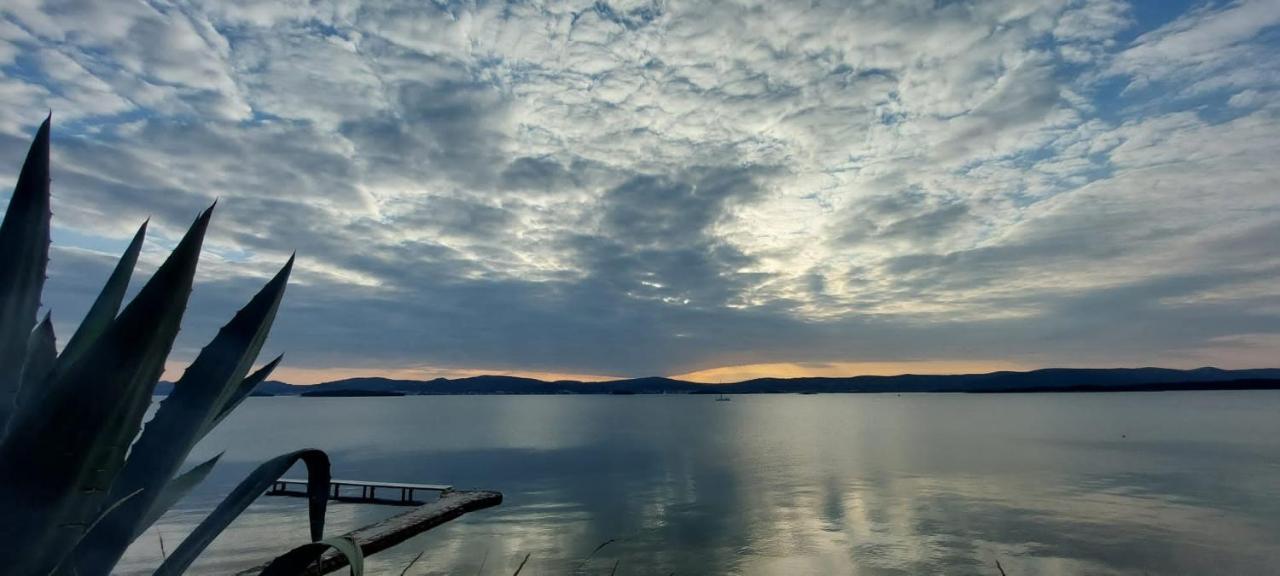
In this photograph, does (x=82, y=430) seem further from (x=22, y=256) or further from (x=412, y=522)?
(x=412, y=522)

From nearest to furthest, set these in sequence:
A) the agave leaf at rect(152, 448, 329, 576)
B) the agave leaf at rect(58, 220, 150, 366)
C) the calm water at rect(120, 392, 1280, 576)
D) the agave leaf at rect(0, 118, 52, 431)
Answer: the agave leaf at rect(152, 448, 329, 576) < the agave leaf at rect(0, 118, 52, 431) < the agave leaf at rect(58, 220, 150, 366) < the calm water at rect(120, 392, 1280, 576)

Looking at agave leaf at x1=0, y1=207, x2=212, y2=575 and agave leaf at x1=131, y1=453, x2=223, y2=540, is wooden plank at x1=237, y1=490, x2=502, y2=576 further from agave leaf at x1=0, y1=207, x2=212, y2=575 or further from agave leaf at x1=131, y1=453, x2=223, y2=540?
agave leaf at x1=0, y1=207, x2=212, y2=575

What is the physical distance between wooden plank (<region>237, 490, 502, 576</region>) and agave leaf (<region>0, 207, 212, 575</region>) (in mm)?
19757

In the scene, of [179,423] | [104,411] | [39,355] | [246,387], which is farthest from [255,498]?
[39,355]

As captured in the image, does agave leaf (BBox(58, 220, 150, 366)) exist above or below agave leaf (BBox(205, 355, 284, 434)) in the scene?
above

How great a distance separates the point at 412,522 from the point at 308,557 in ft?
86.1

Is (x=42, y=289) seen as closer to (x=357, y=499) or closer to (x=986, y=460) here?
(x=357, y=499)

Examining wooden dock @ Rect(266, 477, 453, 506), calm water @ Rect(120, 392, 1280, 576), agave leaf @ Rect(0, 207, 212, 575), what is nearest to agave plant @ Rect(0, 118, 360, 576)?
agave leaf @ Rect(0, 207, 212, 575)

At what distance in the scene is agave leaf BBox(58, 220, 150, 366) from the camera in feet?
5.32

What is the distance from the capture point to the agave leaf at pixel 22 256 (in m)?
1.41

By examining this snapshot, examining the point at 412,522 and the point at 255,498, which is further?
the point at 412,522

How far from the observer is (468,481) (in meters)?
53.5

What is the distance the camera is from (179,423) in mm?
1435

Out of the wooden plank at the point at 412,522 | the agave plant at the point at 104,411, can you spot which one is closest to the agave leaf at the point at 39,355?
the agave plant at the point at 104,411
